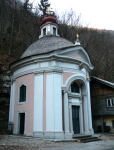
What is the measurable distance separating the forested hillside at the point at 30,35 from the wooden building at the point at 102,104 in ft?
28.8

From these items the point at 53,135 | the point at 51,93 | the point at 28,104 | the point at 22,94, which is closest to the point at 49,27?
the point at 22,94

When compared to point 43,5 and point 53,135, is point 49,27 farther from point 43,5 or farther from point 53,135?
point 43,5

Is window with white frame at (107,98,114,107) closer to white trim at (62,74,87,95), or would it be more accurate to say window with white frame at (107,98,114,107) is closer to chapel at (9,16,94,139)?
chapel at (9,16,94,139)

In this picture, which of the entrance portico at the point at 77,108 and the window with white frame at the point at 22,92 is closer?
the entrance portico at the point at 77,108

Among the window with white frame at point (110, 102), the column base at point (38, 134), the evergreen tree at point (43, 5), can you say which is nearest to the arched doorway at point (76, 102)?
the column base at point (38, 134)

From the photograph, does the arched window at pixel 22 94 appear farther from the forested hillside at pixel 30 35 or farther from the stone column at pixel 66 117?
the forested hillside at pixel 30 35

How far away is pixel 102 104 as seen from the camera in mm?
17875

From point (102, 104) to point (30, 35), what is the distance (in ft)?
61.9

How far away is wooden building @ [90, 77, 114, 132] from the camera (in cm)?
1719

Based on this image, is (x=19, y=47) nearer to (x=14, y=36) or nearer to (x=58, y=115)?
(x=14, y=36)

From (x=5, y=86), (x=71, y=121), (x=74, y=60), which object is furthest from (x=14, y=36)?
(x=71, y=121)

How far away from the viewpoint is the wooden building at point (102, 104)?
677 inches

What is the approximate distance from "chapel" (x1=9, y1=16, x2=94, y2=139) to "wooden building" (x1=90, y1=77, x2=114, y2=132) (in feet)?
14.7

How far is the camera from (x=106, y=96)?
696 inches
